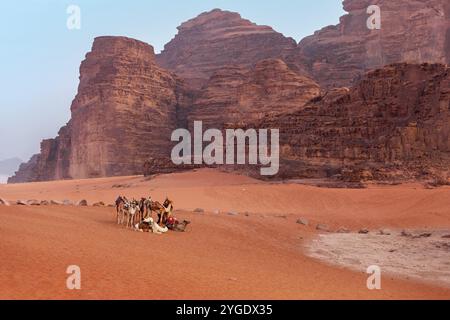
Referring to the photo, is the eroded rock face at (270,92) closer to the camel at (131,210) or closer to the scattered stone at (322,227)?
the scattered stone at (322,227)

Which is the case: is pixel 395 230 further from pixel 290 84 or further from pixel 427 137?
pixel 290 84

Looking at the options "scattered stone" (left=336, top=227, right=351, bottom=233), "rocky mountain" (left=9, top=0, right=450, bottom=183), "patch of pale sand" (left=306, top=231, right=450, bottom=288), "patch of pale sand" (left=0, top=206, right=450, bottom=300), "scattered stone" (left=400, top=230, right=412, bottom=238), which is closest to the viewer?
"patch of pale sand" (left=0, top=206, right=450, bottom=300)

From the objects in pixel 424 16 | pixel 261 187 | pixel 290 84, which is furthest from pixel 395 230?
pixel 424 16

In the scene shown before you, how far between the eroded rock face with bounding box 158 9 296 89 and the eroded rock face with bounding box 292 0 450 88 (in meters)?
10.4

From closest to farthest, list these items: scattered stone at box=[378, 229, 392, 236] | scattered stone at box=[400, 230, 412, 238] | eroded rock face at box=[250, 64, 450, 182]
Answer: scattered stone at box=[400, 230, 412, 238] < scattered stone at box=[378, 229, 392, 236] < eroded rock face at box=[250, 64, 450, 182]

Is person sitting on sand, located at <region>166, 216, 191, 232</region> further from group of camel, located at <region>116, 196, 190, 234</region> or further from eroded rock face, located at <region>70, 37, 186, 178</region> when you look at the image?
eroded rock face, located at <region>70, 37, 186, 178</region>

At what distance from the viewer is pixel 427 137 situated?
90.7 feet

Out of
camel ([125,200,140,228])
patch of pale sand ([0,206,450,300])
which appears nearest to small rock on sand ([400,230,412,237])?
patch of pale sand ([0,206,450,300])

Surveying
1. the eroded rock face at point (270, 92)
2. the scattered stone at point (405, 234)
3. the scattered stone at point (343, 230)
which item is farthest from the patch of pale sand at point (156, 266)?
the eroded rock face at point (270, 92)

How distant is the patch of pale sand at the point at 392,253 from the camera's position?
9859mm

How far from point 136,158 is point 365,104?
47.9m

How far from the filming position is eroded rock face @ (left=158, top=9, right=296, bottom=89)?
11331cm
